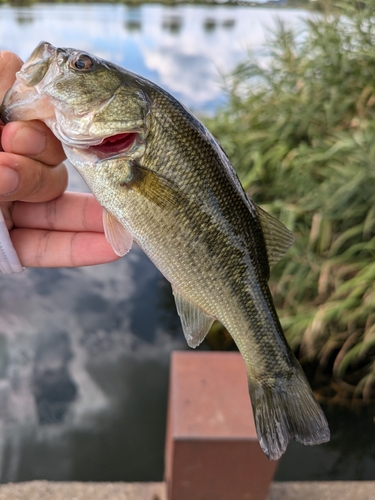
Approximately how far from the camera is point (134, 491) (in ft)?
9.12

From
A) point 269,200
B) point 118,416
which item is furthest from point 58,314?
point 269,200

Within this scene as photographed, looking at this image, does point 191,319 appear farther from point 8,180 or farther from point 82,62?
point 82,62

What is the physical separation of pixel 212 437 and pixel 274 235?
1254 mm

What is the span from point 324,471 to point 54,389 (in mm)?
2850

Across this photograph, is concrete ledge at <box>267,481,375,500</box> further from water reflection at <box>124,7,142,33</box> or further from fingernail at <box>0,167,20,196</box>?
water reflection at <box>124,7,142,33</box>

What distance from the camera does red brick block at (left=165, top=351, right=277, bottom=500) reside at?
2115mm

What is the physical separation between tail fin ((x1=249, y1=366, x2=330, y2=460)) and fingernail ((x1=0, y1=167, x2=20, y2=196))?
1058 millimetres

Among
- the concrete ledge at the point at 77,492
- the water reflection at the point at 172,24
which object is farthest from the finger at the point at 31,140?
the water reflection at the point at 172,24

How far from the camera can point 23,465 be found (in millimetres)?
3590

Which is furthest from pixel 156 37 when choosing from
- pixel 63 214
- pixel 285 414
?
pixel 285 414

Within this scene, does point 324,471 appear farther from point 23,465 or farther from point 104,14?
point 104,14

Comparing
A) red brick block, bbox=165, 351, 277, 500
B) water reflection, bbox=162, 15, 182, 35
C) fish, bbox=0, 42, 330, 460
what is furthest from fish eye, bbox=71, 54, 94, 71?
water reflection, bbox=162, 15, 182, 35

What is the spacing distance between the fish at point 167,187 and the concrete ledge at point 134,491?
1.91 metres

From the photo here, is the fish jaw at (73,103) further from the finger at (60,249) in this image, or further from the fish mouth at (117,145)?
the finger at (60,249)
